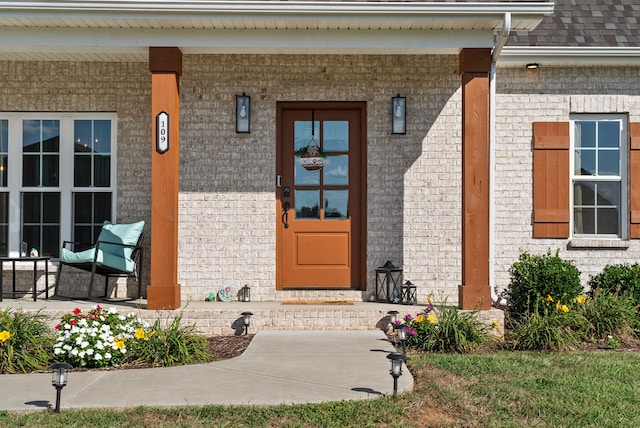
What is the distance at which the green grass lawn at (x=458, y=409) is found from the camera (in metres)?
3.84

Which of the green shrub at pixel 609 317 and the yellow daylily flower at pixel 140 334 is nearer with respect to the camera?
the yellow daylily flower at pixel 140 334

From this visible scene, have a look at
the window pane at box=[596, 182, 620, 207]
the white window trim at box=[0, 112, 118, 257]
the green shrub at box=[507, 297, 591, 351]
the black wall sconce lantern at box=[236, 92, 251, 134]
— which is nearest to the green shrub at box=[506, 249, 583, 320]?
the green shrub at box=[507, 297, 591, 351]

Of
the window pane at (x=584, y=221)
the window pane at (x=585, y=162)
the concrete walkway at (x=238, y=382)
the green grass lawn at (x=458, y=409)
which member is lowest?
the green grass lawn at (x=458, y=409)

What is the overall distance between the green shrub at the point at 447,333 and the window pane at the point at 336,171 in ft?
7.22

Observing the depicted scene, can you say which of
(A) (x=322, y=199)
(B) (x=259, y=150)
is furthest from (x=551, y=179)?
(B) (x=259, y=150)

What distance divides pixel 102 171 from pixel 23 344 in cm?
294

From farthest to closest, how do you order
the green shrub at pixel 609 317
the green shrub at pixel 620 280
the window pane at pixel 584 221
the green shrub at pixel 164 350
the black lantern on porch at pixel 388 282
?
the window pane at pixel 584 221
the black lantern on porch at pixel 388 282
the green shrub at pixel 620 280
the green shrub at pixel 609 317
the green shrub at pixel 164 350

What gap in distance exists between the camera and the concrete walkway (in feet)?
13.6

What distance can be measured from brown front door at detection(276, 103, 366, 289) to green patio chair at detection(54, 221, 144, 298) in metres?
1.64

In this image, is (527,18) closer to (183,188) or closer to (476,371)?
(476,371)

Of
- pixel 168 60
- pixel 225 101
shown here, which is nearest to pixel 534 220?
pixel 225 101

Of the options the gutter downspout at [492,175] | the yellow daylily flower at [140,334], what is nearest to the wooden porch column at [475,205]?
the gutter downspout at [492,175]

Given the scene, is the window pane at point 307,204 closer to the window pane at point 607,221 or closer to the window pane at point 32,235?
the window pane at point 32,235

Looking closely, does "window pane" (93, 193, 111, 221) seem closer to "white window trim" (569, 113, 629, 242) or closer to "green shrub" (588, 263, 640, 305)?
"white window trim" (569, 113, 629, 242)
